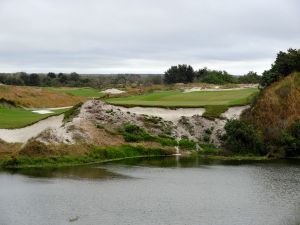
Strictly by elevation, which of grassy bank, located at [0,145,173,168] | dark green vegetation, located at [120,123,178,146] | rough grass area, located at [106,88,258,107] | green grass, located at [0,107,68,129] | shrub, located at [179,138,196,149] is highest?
rough grass area, located at [106,88,258,107]

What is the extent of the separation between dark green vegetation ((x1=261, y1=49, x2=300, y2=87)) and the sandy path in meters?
23.2

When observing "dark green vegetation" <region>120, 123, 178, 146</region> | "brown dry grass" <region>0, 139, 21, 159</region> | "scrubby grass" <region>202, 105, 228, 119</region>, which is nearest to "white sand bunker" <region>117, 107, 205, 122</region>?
"scrubby grass" <region>202, 105, 228, 119</region>

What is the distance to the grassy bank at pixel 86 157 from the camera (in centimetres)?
5012

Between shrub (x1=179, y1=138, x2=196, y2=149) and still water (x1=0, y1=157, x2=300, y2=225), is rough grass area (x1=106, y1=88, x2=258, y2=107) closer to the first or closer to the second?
shrub (x1=179, y1=138, x2=196, y2=149)

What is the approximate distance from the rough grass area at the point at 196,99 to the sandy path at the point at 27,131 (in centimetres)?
1014

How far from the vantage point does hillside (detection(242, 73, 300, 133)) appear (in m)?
61.8

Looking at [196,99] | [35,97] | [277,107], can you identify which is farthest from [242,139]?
[35,97]

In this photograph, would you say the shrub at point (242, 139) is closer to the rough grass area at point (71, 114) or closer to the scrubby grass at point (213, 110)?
the scrubby grass at point (213, 110)

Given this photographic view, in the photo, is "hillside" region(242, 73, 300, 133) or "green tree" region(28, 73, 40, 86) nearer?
"hillside" region(242, 73, 300, 133)

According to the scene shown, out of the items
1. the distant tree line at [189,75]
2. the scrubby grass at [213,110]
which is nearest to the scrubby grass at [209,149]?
the scrubby grass at [213,110]

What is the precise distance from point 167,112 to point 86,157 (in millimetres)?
15497

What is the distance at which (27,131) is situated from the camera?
2245 inches

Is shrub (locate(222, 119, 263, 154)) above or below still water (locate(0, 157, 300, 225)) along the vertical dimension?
above

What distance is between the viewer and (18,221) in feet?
105
